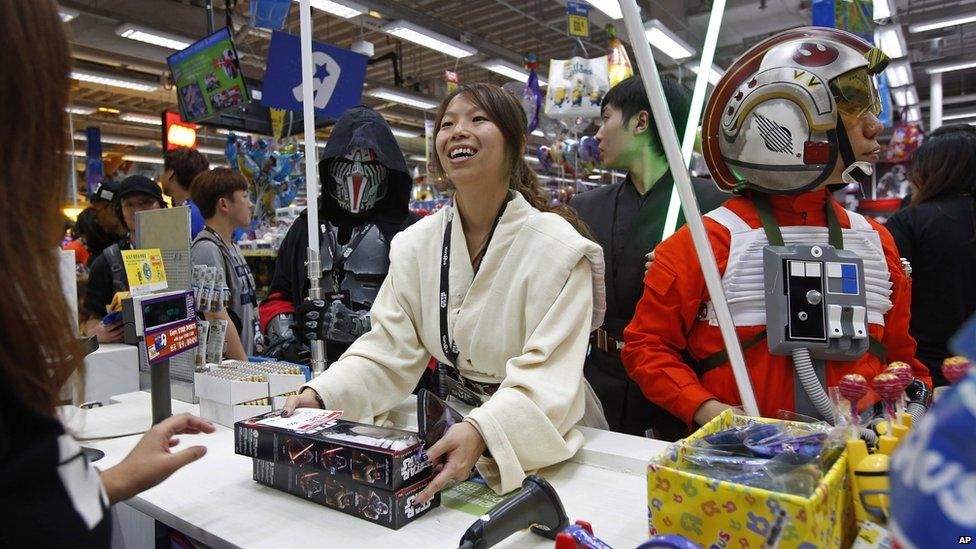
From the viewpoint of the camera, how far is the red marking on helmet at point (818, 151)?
4.22ft

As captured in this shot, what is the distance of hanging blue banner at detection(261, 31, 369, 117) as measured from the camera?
9.13 feet

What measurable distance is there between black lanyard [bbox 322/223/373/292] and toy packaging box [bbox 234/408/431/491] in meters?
1.19

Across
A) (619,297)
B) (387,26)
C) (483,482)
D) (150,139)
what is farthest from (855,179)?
(150,139)

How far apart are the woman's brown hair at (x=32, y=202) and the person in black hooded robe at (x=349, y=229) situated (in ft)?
5.39

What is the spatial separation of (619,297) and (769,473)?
132cm

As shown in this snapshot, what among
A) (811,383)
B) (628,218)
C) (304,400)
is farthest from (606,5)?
(304,400)

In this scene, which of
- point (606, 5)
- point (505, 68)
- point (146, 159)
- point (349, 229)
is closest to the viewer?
point (349, 229)

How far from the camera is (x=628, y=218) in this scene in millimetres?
2164

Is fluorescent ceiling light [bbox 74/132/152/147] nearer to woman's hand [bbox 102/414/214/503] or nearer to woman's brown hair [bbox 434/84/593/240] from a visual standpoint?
woman's brown hair [bbox 434/84/593/240]

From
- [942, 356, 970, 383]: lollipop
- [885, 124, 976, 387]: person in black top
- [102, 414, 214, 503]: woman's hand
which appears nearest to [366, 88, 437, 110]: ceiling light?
[885, 124, 976, 387]: person in black top

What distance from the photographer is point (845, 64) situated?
127 cm

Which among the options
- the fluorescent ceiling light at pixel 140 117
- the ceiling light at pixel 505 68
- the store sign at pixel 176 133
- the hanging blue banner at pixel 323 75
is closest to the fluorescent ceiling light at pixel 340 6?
the store sign at pixel 176 133

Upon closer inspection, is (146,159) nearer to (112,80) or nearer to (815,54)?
(112,80)

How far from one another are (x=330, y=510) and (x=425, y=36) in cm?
731
